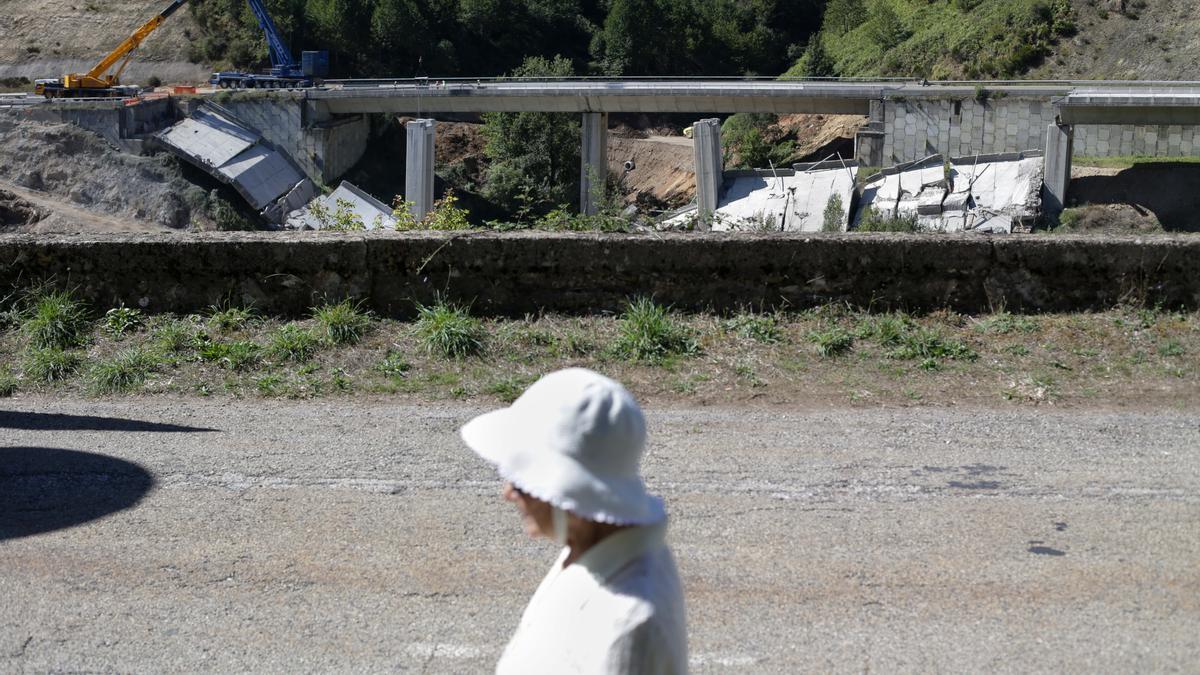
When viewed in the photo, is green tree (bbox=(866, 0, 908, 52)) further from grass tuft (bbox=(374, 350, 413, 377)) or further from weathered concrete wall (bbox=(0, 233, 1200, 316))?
grass tuft (bbox=(374, 350, 413, 377))

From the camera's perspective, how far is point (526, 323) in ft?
32.4

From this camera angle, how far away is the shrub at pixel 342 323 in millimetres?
9555

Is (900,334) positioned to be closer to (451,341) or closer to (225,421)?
(451,341)

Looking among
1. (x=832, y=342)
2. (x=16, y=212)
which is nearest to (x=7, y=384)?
(x=832, y=342)

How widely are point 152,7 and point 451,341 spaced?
75453 millimetres

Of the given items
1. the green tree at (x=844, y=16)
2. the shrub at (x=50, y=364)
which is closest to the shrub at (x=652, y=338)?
the shrub at (x=50, y=364)

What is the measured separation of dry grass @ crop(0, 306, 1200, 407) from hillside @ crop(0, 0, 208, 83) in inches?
2689

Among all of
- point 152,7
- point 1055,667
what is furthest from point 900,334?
point 152,7

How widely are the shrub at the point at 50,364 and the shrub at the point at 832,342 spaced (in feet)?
18.6

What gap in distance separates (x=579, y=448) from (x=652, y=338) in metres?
6.96

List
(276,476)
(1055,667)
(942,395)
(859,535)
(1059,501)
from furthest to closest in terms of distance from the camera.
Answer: (942,395) → (276,476) → (1059,501) → (859,535) → (1055,667)

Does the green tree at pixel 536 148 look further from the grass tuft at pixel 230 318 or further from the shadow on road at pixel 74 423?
Answer: the shadow on road at pixel 74 423

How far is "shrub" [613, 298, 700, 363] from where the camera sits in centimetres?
920

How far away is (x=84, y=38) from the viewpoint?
74062mm
